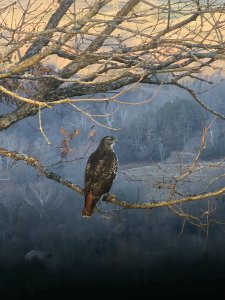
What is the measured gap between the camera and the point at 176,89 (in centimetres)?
2709

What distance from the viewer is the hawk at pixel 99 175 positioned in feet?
18.5

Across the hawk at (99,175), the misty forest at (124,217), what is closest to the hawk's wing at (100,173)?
the hawk at (99,175)

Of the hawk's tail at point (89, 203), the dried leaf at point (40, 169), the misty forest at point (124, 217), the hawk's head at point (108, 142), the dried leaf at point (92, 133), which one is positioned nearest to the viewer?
the dried leaf at point (40, 169)

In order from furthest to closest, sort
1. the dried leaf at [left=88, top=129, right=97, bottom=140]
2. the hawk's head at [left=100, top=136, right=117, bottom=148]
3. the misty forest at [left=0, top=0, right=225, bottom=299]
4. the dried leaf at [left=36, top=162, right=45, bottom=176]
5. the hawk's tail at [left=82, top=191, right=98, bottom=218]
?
the misty forest at [left=0, top=0, right=225, bottom=299]
the hawk's head at [left=100, top=136, right=117, bottom=148]
the hawk's tail at [left=82, top=191, right=98, bottom=218]
the dried leaf at [left=88, top=129, right=97, bottom=140]
the dried leaf at [left=36, top=162, right=45, bottom=176]

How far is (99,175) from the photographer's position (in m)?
5.90

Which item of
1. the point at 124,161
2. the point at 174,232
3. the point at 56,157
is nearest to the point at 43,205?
the point at 56,157

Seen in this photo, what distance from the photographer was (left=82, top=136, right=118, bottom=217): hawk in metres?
5.64

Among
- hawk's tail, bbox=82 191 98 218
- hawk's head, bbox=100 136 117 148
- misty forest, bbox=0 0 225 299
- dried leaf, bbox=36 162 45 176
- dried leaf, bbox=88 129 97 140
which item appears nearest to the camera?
dried leaf, bbox=36 162 45 176

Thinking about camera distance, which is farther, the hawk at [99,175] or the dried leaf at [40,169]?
the hawk at [99,175]

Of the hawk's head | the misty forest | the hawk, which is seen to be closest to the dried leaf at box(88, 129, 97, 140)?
the hawk

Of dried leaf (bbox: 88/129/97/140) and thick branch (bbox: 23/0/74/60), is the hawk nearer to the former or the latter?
dried leaf (bbox: 88/129/97/140)

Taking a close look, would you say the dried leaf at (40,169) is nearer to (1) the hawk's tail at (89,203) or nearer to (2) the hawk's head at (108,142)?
(1) the hawk's tail at (89,203)

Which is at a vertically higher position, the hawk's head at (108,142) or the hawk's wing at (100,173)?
the hawk's head at (108,142)

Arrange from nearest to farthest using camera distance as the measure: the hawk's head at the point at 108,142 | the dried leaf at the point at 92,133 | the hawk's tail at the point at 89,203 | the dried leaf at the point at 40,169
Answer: the dried leaf at the point at 40,169 → the dried leaf at the point at 92,133 → the hawk's tail at the point at 89,203 → the hawk's head at the point at 108,142
